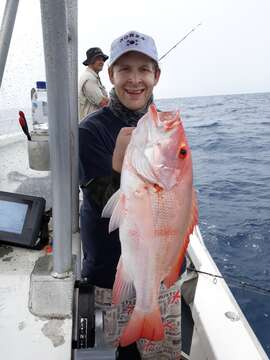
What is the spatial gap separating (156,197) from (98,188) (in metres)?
0.54

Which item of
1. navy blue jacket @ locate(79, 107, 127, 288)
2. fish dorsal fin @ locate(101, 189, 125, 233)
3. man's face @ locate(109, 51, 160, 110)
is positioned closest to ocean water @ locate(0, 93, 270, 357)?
man's face @ locate(109, 51, 160, 110)

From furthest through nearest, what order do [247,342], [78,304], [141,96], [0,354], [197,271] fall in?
[197,271] < [247,342] < [141,96] < [78,304] < [0,354]

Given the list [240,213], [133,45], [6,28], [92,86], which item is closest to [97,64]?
[92,86]

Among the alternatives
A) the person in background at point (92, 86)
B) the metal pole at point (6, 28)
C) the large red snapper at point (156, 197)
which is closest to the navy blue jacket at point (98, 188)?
the large red snapper at point (156, 197)

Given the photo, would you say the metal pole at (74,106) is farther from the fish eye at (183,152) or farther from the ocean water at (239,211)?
the ocean water at (239,211)

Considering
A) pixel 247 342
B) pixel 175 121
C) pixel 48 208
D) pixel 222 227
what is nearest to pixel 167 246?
pixel 175 121

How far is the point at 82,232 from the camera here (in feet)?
6.21

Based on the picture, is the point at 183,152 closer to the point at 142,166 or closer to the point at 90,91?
the point at 142,166

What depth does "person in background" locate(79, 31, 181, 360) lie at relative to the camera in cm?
165

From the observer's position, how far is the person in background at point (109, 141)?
1648 mm

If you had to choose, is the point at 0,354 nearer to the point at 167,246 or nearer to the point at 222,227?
the point at 167,246

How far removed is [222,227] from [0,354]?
16.4ft

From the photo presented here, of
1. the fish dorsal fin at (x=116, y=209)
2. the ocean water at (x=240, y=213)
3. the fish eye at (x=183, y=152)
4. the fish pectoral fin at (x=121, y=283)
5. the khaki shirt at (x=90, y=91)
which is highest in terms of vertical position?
the khaki shirt at (x=90, y=91)

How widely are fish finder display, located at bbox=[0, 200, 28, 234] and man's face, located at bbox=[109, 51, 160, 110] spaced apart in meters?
0.73
